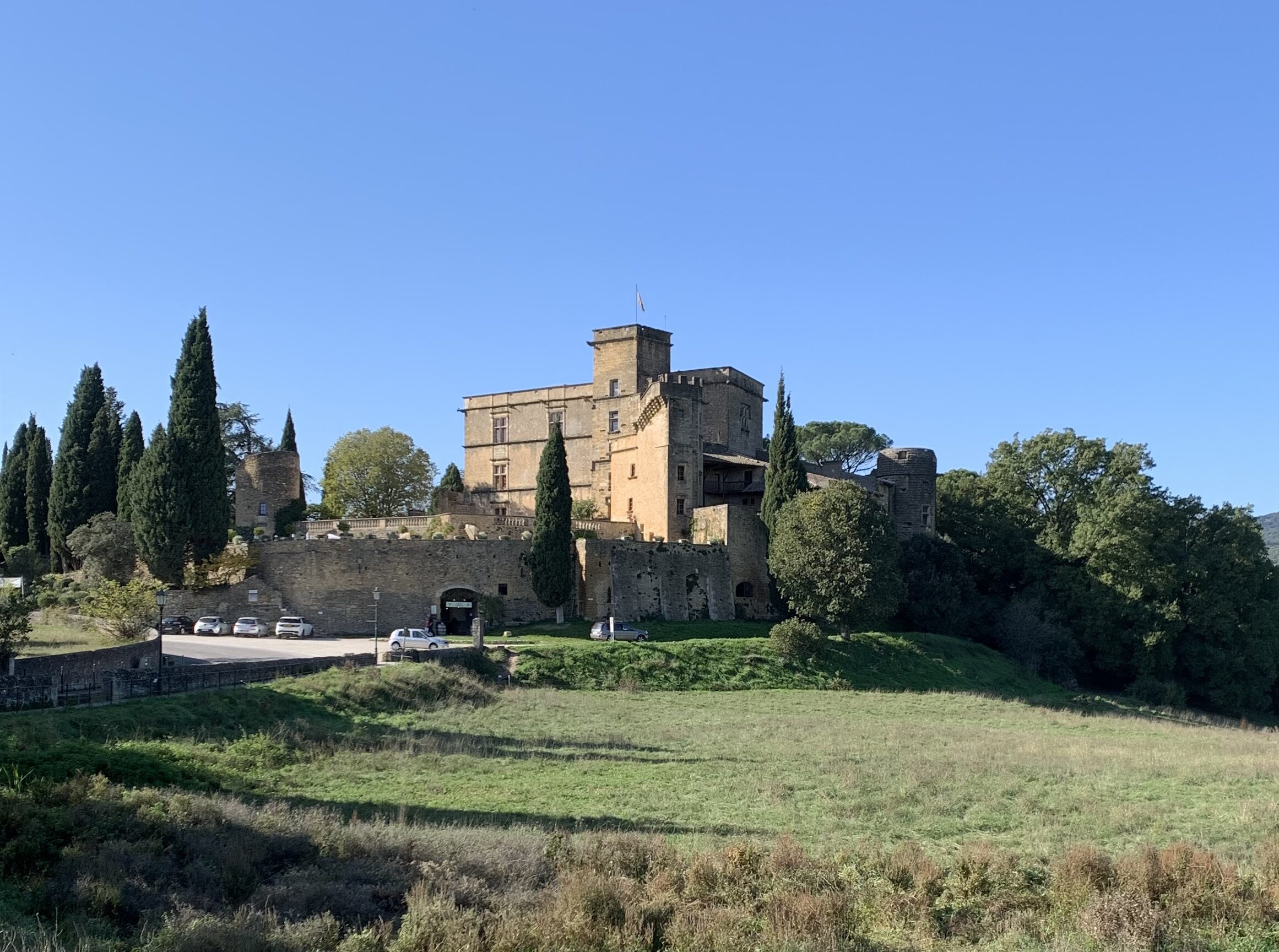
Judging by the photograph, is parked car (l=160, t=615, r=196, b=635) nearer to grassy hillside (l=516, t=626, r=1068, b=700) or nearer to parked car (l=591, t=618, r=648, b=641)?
grassy hillside (l=516, t=626, r=1068, b=700)

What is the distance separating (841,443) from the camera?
87.4m

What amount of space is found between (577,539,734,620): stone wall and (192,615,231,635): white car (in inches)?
581

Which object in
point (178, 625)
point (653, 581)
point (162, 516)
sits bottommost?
point (178, 625)

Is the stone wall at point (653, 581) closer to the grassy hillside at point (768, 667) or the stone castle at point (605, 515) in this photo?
the stone castle at point (605, 515)

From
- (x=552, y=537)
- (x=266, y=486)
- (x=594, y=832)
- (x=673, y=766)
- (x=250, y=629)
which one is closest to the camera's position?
A: (x=594, y=832)

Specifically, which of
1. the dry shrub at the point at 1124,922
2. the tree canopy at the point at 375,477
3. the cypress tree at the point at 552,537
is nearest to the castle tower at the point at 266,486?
the tree canopy at the point at 375,477

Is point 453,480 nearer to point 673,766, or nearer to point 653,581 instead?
point 653,581

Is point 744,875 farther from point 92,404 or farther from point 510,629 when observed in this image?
point 92,404

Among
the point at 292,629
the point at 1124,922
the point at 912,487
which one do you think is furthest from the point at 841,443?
the point at 1124,922

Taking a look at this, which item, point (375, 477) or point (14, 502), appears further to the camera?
point (375, 477)

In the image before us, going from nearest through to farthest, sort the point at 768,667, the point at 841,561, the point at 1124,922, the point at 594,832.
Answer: the point at 1124,922 → the point at 594,832 → the point at 768,667 → the point at 841,561

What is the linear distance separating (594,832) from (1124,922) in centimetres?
763

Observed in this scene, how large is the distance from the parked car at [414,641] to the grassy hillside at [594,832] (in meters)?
8.07

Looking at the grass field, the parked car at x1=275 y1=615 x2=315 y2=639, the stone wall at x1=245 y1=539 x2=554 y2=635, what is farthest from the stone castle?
the grass field
